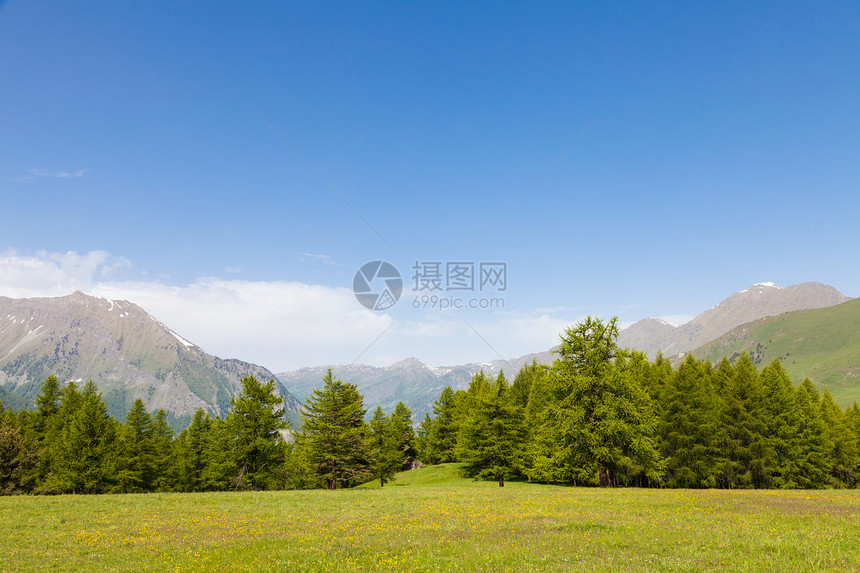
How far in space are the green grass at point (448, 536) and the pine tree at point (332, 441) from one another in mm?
27417

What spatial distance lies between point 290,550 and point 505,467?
48.0 metres

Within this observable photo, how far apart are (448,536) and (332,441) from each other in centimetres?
4182

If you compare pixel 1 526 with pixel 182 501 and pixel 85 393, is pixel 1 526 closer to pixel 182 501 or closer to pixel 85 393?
pixel 182 501

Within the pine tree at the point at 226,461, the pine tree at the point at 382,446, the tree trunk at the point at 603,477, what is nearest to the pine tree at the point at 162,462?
the pine tree at the point at 226,461

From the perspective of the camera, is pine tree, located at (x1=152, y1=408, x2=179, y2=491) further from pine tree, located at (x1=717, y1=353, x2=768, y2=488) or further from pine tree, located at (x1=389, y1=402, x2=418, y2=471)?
pine tree, located at (x1=717, y1=353, x2=768, y2=488)

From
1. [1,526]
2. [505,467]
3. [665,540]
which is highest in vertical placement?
[665,540]

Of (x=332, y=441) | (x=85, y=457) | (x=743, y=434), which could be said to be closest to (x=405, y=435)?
(x=332, y=441)

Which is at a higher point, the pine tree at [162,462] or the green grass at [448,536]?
the green grass at [448,536]

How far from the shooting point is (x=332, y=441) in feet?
181

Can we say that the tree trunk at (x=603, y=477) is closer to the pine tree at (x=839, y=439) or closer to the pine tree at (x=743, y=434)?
the pine tree at (x=743, y=434)

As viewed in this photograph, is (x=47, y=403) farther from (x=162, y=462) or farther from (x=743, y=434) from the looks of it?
(x=743, y=434)

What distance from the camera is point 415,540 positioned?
16109 mm

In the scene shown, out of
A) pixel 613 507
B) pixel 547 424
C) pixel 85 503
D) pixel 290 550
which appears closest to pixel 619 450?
pixel 547 424

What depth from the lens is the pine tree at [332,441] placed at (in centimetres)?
5462
